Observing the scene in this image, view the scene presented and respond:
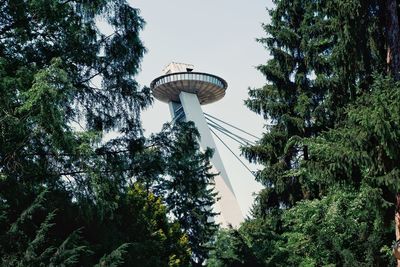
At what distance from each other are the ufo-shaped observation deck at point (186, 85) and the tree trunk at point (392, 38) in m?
30.0

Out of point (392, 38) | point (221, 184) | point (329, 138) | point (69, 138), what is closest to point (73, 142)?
point (69, 138)

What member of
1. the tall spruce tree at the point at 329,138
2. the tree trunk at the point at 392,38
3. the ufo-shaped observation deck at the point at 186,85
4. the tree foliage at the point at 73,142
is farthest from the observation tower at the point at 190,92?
the tree trunk at the point at 392,38

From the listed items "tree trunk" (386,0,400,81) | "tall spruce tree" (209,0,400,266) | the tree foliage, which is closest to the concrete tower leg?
"tall spruce tree" (209,0,400,266)

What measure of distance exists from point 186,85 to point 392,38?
100ft

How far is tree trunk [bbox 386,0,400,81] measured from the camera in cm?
816

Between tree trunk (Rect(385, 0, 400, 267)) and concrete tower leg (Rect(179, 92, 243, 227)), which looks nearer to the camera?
tree trunk (Rect(385, 0, 400, 267))

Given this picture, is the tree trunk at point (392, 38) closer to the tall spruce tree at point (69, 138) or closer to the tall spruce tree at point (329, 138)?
the tall spruce tree at point (329, 138)

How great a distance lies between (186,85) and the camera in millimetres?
38531

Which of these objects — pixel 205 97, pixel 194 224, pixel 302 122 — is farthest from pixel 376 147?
pixel 205 97

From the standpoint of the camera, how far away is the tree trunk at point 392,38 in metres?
8.16

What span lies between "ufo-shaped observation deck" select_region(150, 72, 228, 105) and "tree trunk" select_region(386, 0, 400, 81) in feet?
98.3

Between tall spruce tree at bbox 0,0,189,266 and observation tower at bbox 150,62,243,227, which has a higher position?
observation tower at bbox 150,62,243,227

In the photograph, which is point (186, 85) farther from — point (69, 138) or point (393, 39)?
point (69, 138)

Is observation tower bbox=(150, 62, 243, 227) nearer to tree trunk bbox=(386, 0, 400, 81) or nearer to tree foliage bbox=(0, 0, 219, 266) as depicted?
tree foliage bbox=(0, 0, 219, 266)
